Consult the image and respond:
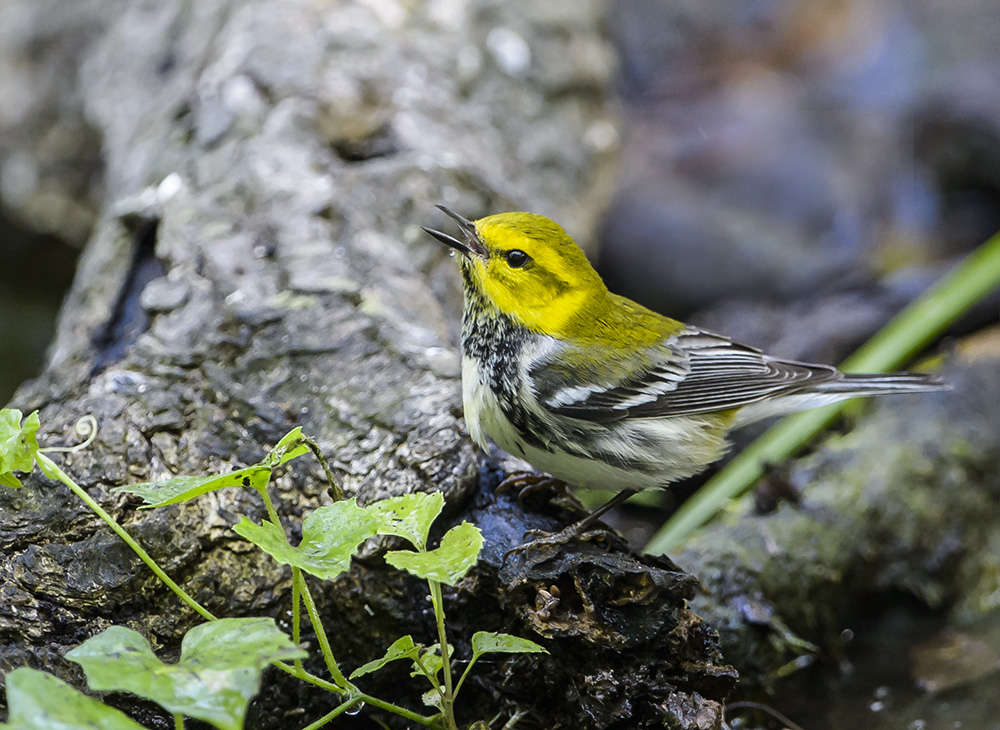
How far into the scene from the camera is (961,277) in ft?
14.9

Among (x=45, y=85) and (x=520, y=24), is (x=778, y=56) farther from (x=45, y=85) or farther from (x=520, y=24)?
(x=45, y=85)

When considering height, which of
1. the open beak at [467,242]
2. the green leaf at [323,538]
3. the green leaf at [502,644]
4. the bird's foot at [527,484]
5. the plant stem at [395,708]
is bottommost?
the plant stem at [395,708]

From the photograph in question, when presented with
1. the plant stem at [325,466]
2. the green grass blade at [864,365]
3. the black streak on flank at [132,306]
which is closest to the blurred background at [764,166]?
the green grass blade at [864,365]

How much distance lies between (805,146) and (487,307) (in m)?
5.30

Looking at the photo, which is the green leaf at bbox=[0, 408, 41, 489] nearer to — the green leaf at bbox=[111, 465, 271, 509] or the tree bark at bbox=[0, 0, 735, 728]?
the green leaf at bbox=[111, 465, 271, 509]

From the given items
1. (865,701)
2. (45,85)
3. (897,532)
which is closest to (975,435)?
(897,532)

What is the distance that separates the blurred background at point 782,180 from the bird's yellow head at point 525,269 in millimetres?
1658

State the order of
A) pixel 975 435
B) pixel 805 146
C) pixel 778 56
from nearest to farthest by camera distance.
→ pixel 975 435 < pixel 805 146 < pixel 778 56

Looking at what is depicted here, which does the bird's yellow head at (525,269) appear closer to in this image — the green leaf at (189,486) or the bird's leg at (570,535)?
the bird's leg at (570,535)

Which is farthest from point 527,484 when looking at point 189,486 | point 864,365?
point 864,365

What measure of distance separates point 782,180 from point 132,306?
558 cm

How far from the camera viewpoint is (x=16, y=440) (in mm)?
2008

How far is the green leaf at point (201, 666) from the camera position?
5.42 feet

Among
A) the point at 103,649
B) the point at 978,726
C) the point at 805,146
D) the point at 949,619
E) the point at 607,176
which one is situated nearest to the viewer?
the point at 103,649
